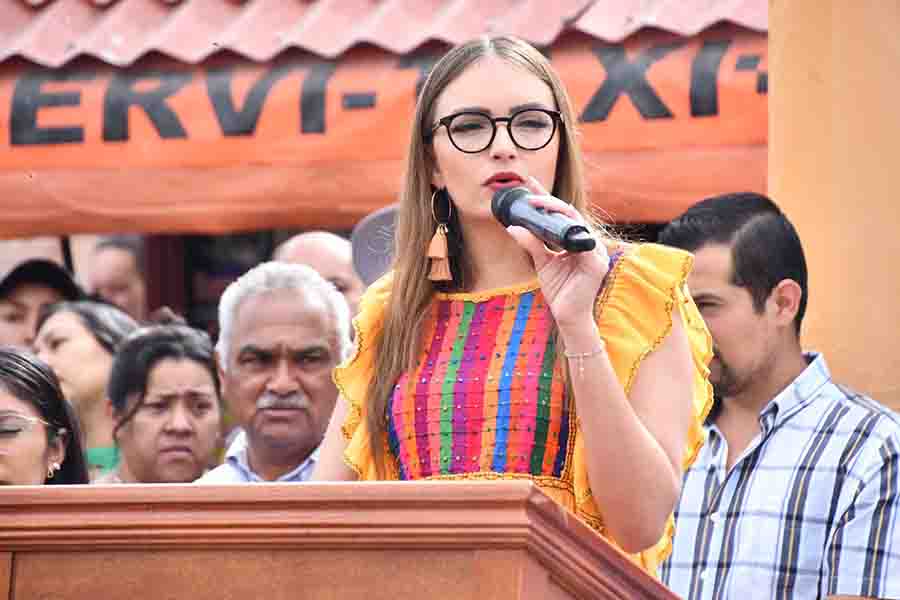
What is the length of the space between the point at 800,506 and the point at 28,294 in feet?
13.5

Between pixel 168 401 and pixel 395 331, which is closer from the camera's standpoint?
pixel 395 331

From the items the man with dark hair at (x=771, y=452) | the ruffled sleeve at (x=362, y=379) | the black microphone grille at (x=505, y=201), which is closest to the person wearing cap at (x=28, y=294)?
the man with dark hair at (x=771, y=452)

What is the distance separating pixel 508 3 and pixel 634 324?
4.04 metres

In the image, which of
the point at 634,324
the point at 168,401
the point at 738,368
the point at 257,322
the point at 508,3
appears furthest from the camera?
the point at 508,3

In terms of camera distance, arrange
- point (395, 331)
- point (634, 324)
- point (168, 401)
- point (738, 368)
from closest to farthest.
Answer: point (634, 324)
point (395, 331)
point (738, 368)
point (168, 401)

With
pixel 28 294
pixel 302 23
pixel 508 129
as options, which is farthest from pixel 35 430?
pixel 28 294

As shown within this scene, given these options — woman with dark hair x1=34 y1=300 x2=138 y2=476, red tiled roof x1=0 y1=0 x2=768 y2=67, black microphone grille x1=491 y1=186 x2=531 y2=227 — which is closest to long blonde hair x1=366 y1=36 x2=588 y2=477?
black microphone grille x1=491 y1=186 x2=531 y2=227

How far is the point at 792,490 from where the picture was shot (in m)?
4.55

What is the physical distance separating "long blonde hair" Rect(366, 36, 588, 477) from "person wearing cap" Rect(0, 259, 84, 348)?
4323 millimetres

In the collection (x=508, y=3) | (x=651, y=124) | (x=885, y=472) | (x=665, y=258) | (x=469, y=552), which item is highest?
(x=508, y=3)

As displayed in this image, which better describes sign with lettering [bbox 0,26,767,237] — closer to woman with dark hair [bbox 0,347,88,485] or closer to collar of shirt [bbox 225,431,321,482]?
collar of shirt [bbox 225,431,321,482]

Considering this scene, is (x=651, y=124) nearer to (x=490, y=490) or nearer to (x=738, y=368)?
(x=738, y=368)

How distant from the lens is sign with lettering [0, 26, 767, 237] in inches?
245

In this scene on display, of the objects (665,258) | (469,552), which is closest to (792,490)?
(665,258)
